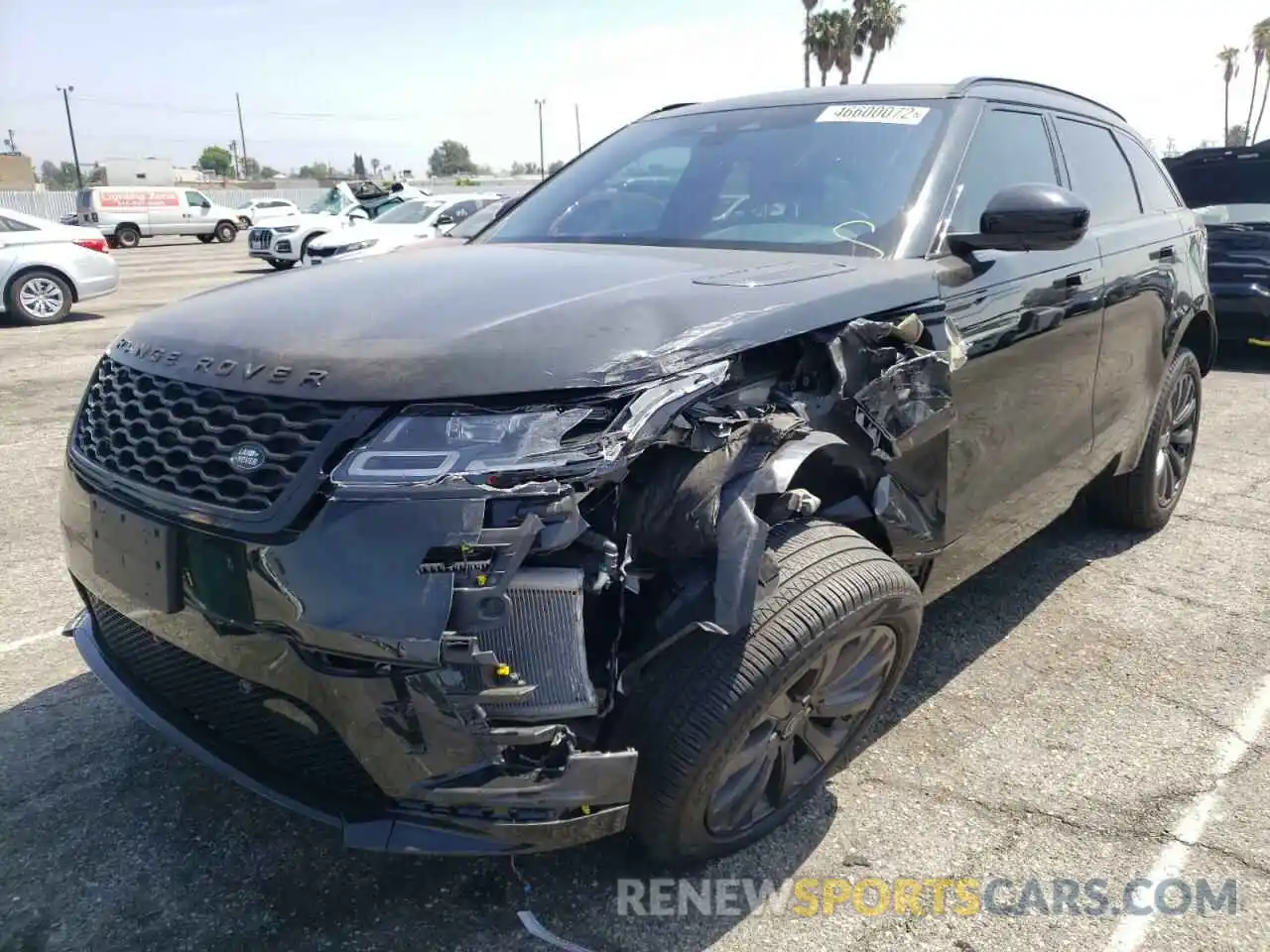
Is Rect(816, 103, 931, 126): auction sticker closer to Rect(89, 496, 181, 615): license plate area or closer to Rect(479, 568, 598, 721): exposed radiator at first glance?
Rect(479, 568, 598, 721): exposed radiator

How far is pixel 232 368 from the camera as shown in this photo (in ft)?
6.81

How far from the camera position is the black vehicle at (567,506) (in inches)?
71.7

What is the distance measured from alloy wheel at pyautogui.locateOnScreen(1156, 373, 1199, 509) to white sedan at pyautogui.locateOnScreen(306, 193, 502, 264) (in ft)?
39.9

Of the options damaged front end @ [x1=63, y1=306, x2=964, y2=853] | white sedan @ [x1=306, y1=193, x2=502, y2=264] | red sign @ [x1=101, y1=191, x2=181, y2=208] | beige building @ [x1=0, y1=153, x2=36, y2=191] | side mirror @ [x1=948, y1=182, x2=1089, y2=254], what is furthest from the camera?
beige building @ [x1=0, y1=153, x2=36, y2=191]

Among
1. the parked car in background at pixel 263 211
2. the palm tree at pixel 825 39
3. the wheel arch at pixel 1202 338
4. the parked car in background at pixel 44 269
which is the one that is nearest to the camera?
the wheel arch at pixel 1202 338

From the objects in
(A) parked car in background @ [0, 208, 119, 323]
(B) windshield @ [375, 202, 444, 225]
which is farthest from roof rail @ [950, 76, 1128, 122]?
(B) windshield @ [375, 202, 444, 225]

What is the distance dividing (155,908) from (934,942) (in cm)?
177

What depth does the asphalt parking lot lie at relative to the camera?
222 centimetres

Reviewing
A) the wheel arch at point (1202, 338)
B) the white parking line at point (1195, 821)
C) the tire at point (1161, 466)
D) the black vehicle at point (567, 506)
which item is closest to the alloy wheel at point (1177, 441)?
the tire at point (1161, 466)

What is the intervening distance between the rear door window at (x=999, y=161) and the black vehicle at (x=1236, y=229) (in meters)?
5.60

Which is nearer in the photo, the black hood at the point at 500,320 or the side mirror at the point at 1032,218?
the black hood at the point at 500,320

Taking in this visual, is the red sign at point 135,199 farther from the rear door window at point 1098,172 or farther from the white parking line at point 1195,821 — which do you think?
the white parking line at point 1195,821

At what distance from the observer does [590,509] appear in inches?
77.1

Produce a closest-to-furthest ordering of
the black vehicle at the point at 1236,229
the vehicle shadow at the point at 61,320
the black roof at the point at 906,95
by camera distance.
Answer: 1. the black roof at the point at 906,95
2. the black vehicle at the point at 1236,229
3. the vehicle shadow at the point at 61,320
